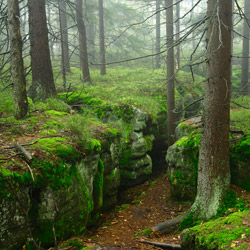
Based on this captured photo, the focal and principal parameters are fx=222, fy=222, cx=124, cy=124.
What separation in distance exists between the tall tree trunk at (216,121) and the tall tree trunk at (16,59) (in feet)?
15.6

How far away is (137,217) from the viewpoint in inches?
272

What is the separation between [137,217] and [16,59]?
5.72 m

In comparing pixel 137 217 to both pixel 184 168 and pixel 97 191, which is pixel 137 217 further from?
pixel 184 168

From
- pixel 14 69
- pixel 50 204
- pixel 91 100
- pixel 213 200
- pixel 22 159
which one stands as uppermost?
pixel 14 69

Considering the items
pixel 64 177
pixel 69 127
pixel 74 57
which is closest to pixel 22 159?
pixel 64 177

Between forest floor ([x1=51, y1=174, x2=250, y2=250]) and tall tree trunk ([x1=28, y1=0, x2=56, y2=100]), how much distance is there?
4901mm

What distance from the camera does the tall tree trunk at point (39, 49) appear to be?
26.5 ft

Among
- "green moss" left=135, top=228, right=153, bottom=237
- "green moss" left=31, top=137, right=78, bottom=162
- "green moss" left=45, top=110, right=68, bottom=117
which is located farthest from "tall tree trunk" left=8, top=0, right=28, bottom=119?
"green moss" left=135, top=228, right=153, bottom=237

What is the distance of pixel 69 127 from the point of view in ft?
19.4

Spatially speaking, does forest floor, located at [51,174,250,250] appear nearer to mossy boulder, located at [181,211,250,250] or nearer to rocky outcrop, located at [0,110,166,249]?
rocky outcrop, located at [0,110,166,249]

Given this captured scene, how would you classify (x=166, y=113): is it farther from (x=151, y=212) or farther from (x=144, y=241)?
(x=144, y=241)

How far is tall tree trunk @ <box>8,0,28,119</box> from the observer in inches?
223

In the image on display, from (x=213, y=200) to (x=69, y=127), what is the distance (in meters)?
4.04

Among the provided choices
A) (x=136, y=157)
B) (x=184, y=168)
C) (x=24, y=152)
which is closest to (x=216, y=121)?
(x=184, y=168)
